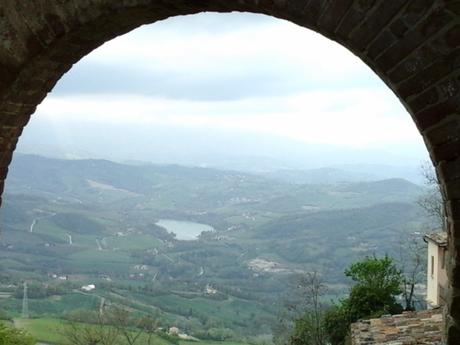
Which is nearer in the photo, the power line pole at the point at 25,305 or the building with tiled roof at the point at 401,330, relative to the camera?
the building with tiled roof at the point at 401,330

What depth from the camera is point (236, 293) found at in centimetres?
5041

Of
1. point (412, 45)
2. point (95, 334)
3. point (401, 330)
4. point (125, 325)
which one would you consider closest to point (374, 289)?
point (401, 330)

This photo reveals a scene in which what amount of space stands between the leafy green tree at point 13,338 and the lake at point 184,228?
60375 millimetres

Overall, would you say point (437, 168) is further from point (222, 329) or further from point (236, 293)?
point (236, 293)

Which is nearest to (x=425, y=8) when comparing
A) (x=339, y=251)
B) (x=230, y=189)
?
(x=339, y=251)

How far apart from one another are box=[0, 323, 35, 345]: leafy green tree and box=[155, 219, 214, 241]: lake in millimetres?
60375

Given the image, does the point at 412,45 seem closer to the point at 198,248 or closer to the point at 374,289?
the point at 374,289

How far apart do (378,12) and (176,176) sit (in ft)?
505

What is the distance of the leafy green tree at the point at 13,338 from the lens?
1780 cm

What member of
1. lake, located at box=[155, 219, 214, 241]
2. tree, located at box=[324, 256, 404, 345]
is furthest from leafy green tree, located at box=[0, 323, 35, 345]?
lake, located at box=[155, 219, 214, 241]

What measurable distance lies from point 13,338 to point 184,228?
74.3 meters

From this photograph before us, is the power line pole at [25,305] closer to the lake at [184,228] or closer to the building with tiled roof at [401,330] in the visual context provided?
the building with tiled roof at [401,330]

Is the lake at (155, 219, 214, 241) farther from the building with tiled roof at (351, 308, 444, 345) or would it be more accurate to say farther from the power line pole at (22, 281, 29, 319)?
Answer: the building with tiled roof at (351, 308, 444, 345)

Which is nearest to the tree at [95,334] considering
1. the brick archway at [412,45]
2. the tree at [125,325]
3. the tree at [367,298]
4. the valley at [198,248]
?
the tree at [125,325]
